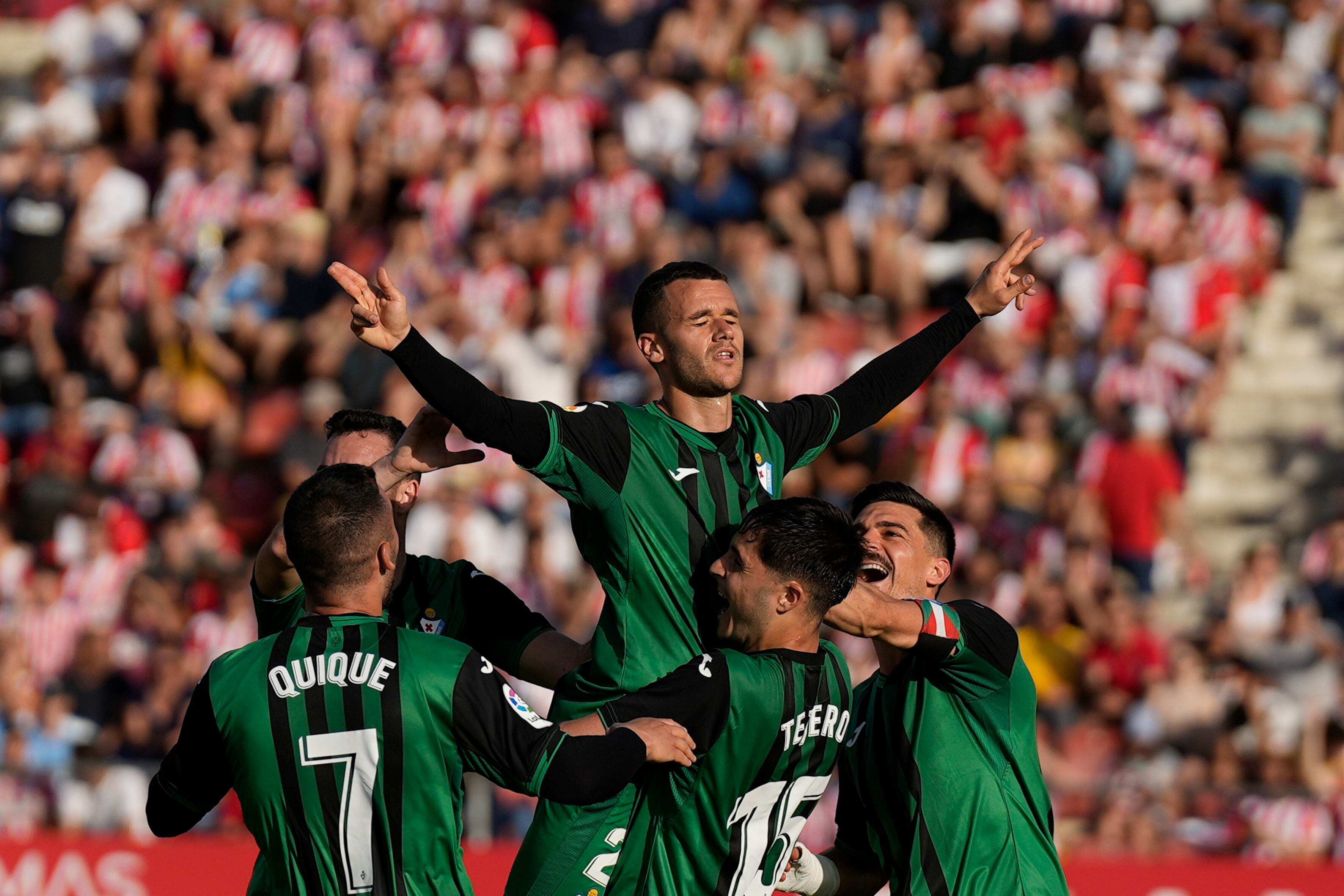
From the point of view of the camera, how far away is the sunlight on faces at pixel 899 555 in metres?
5.77

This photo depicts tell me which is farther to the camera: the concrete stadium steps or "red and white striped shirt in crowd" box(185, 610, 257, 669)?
the concrete stadium steps

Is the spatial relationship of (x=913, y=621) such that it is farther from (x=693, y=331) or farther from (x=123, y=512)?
(x=123, y=512)

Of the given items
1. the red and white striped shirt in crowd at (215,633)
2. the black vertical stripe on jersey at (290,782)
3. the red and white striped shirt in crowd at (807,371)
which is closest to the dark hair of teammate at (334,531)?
the black vertical stripe on jersey at (290,782)

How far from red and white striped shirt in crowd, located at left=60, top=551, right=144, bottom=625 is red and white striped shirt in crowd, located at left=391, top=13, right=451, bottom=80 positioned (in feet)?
20.7

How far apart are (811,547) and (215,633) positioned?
364 inches

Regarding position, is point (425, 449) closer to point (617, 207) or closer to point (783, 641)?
point (783, 641)

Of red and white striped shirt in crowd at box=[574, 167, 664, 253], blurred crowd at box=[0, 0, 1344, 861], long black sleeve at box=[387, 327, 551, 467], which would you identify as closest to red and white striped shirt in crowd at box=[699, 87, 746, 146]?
blurred crowd at box=[0, 0, 1344, 861]

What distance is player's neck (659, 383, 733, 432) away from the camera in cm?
578

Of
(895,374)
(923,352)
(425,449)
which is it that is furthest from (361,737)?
(923,352)

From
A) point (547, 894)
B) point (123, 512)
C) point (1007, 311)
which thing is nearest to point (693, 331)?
point (547, 894)

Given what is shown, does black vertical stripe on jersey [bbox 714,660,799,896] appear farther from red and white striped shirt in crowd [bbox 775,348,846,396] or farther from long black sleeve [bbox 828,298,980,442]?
red and white striped shirt in crowd [bbox 775,348,846,396]

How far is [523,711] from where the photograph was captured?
478 centimetres

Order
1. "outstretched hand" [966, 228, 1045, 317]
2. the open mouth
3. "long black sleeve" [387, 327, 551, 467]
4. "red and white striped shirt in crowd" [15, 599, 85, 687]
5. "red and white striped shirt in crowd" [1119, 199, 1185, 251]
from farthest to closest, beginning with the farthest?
"red and white striped shirt in crowd" [1119, 199, 1185, 251], "red and white striped shirt in crowd" [15, 599, 85, 687], "outstretched hand" [966, 228, 1045, 317], the open mouth, "long black sleeve" [387, 327, 551, 467]

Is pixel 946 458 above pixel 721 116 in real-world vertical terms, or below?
below
